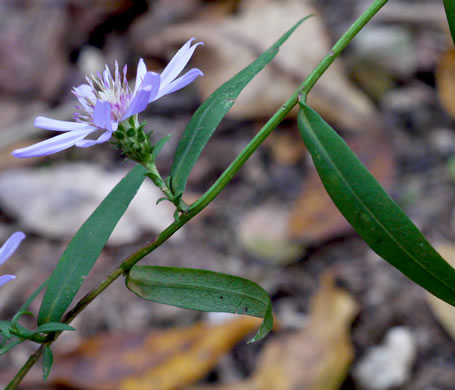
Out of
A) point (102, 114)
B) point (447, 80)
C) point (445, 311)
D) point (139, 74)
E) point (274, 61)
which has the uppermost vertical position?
point (274, 61)

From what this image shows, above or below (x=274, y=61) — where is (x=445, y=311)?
below

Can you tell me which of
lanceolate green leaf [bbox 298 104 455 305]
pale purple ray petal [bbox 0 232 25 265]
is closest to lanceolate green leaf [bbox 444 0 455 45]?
lanceolate green leaf [bbox 298 104 455 305]

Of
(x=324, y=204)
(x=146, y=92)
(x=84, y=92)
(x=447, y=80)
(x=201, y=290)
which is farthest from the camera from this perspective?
(x=447, y=80)

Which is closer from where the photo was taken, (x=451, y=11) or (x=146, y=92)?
(x=146, y=92)

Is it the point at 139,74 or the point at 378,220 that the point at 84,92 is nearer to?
the point at 139,74

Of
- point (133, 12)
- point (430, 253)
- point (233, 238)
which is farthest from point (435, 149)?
point (133, 12)

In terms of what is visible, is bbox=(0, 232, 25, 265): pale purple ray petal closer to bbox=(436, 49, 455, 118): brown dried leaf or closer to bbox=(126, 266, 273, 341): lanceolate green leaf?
bbox=(126, 266, 273, 341): lanceolate green leaf

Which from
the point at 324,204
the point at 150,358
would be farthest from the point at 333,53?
the point at 324,204
